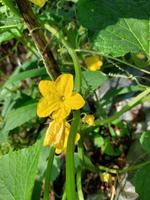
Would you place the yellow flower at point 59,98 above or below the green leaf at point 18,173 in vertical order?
above

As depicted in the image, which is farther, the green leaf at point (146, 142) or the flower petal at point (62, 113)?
the green leaf at point (146, 142)

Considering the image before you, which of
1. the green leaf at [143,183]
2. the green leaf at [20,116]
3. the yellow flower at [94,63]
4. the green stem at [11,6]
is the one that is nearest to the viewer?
the green stem at [11,6]

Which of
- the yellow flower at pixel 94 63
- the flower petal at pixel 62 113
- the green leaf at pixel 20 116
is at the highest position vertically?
the flower petal at pixel 62 113

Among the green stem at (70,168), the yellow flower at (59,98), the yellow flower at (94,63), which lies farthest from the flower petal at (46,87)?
the yellow flower at (94,63)

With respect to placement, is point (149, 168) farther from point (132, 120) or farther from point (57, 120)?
point (132, 120)

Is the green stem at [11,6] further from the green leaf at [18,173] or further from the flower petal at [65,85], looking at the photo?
the green leaf at [18,173]

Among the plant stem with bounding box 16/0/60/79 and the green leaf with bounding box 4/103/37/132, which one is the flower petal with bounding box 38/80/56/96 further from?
the green leaf with bounding box 4/103/37/132

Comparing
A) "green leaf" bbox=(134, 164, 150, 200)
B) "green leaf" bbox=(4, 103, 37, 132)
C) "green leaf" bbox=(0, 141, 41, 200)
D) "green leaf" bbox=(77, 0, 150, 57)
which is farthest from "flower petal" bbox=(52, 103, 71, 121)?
"green leaf" bbox=(4, 103, 37, 132)

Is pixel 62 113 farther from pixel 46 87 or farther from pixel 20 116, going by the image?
pixel 20 116
